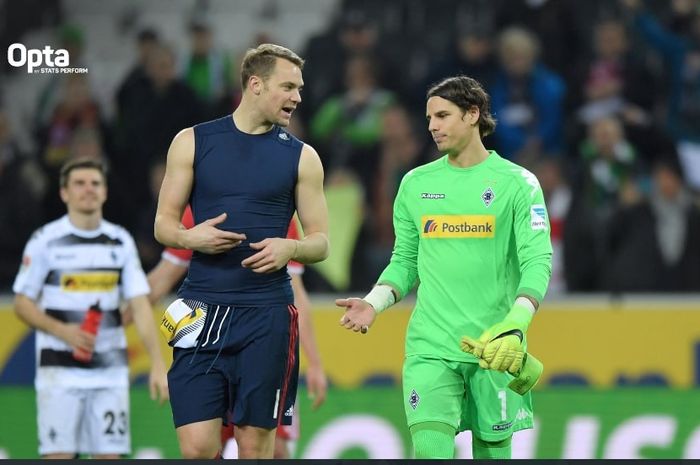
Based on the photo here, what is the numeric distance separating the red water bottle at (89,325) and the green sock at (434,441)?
2692 millimetres

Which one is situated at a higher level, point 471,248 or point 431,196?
point 431,196

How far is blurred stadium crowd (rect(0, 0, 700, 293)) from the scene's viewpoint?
10133 mm

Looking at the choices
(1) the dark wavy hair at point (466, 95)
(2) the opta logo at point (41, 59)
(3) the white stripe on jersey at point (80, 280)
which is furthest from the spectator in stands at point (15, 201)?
(1) the dark wavy hair at point (466, 95)

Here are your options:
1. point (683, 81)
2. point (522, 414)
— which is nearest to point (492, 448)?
point (522, 414)

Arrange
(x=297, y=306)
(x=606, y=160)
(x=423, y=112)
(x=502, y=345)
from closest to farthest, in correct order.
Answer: (x=502, y=345) → (x=297, y=306) → (x=606, y=160) → (x=423, y=112)

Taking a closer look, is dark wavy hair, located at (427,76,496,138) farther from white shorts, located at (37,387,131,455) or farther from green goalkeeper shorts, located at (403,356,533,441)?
white shorts, located at (37,387,131,455)

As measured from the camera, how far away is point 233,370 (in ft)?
18.3

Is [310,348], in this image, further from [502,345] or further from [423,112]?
[423,112]

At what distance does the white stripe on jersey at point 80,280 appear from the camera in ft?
24.8

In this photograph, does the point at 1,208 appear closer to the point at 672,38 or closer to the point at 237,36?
the point at 237,36

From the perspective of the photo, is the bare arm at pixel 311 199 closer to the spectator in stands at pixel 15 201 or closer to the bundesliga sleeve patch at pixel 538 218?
the bundesliga sleeve patch at pixel 538 218

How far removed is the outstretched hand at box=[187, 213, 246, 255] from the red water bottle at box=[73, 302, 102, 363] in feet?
7.85

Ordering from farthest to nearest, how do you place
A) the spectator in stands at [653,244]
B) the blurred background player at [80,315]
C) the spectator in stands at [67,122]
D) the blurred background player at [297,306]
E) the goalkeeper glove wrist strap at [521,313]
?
the spectator in stands at [67,122]
the spectator in stands at [653,244]
the blurred background player at [80,315]
the blurred background player at [297,306]
the goalkeeper glove wrist strap at [521,313]

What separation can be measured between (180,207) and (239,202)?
10.2 inches
